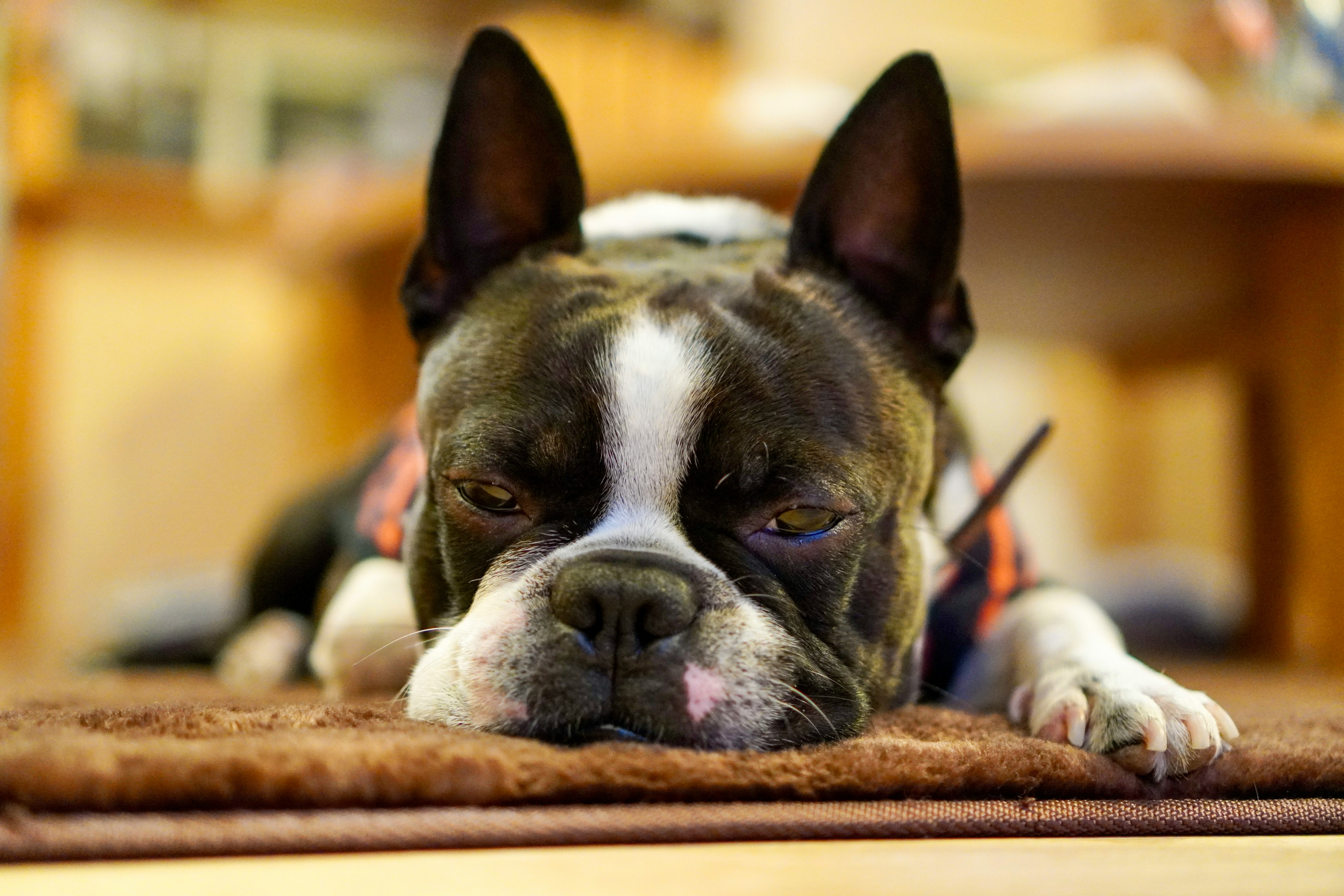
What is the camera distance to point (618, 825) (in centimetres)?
107

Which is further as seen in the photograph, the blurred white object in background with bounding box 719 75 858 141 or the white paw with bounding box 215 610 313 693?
the blurred white object in background with bounding box 719 75 858 141

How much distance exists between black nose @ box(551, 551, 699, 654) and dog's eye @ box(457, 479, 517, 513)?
0.77 ft

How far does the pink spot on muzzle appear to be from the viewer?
1291mm

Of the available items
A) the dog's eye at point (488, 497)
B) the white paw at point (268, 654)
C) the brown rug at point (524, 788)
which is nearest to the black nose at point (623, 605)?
the brown rug at point (524, 788)

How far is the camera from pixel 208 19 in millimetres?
5465

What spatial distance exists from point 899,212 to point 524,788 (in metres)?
1.06

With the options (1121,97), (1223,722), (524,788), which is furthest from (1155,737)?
(1121,97)

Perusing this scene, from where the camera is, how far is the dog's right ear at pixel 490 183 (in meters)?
1.77

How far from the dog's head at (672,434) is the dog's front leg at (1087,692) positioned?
20 centimetres

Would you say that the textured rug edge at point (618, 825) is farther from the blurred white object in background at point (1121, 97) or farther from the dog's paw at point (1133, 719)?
the blurred white object in background at point (1121, 97)

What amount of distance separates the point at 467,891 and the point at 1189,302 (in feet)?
11.1

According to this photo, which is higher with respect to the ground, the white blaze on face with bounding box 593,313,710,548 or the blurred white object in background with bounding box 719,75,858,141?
the blurred white object in background with bounding box 719,75,858,141

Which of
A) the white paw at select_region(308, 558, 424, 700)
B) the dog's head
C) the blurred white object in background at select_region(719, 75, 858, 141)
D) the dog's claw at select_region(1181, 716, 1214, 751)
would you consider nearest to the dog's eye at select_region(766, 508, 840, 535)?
the dog's head

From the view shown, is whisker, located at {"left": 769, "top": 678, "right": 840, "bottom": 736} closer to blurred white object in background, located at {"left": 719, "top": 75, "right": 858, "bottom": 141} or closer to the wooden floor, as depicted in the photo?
the wooden floor
